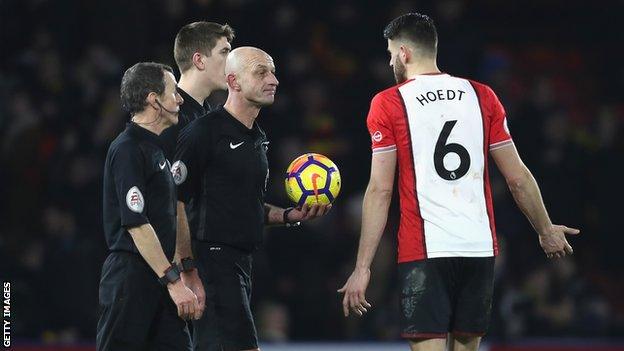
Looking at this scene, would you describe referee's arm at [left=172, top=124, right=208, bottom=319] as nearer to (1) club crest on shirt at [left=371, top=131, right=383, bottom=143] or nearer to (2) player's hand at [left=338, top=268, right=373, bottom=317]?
(2) player's hand at [left=338, top=268, right=373, bottom=317]

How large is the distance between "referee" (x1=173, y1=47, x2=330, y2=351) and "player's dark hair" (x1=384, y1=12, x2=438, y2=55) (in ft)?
2.64

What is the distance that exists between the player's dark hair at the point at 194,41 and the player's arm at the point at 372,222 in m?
1.47

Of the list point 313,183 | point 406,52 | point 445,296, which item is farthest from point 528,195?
point 313,183

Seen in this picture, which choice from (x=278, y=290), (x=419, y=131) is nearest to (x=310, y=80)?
(x=278, y=290)

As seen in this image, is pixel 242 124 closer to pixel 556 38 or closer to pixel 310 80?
pixel 310 80

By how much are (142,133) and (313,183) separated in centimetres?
100

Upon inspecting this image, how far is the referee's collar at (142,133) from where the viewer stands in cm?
591

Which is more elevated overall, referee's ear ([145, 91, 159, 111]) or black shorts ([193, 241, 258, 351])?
referee's ear ([145, 91, 159, 111])

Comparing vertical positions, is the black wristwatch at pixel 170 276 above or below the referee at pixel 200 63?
below

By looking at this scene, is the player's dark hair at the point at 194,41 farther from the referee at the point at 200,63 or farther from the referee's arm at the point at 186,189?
the referee's arm at the point at 186,189

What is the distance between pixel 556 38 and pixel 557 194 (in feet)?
12.1

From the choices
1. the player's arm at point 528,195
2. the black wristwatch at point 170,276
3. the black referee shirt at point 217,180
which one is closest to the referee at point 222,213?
the black referee shirt at point 217,180

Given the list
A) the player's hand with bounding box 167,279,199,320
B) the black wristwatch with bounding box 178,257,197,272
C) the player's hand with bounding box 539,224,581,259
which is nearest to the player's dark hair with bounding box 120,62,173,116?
the black wristwatch with bounding box 178,257,197,272

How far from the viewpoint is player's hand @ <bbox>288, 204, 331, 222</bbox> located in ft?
21.1
